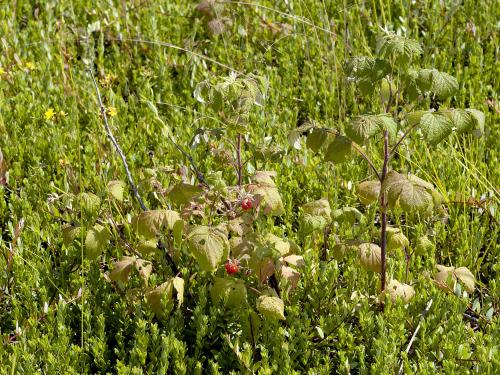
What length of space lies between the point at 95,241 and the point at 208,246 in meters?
0.49

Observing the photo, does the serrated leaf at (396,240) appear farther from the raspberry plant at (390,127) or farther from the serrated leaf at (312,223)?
the serrated leaf at (312,223)

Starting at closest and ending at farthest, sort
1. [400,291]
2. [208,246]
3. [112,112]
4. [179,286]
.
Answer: [208,246] → [179,286] → [400,291] → [112,112]

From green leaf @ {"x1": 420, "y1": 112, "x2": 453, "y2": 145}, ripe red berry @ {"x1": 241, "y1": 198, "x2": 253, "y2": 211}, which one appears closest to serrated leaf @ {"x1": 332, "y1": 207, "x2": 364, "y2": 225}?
ripe red berry @ {"x1": 241, "y1": 198, "x2": 253, "y2": 211}

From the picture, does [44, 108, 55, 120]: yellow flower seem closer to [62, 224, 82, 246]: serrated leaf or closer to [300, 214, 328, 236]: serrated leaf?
[62, 224, 82, 246]: serrated leaf

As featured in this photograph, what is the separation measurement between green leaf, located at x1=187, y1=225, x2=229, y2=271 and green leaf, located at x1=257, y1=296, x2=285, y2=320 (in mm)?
228

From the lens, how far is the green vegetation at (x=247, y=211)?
9.37ft

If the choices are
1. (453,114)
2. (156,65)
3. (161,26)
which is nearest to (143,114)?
(156,65)

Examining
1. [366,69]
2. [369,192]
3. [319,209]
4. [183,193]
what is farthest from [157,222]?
[366,69]

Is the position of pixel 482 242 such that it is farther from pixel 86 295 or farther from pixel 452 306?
pixel 86 295

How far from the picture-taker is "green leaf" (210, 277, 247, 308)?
2.90 meters

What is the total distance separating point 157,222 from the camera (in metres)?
2.90

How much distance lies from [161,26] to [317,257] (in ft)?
7.83

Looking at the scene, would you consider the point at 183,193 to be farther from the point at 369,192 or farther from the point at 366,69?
the point at 366,69

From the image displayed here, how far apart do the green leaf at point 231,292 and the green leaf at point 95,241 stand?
440mm
